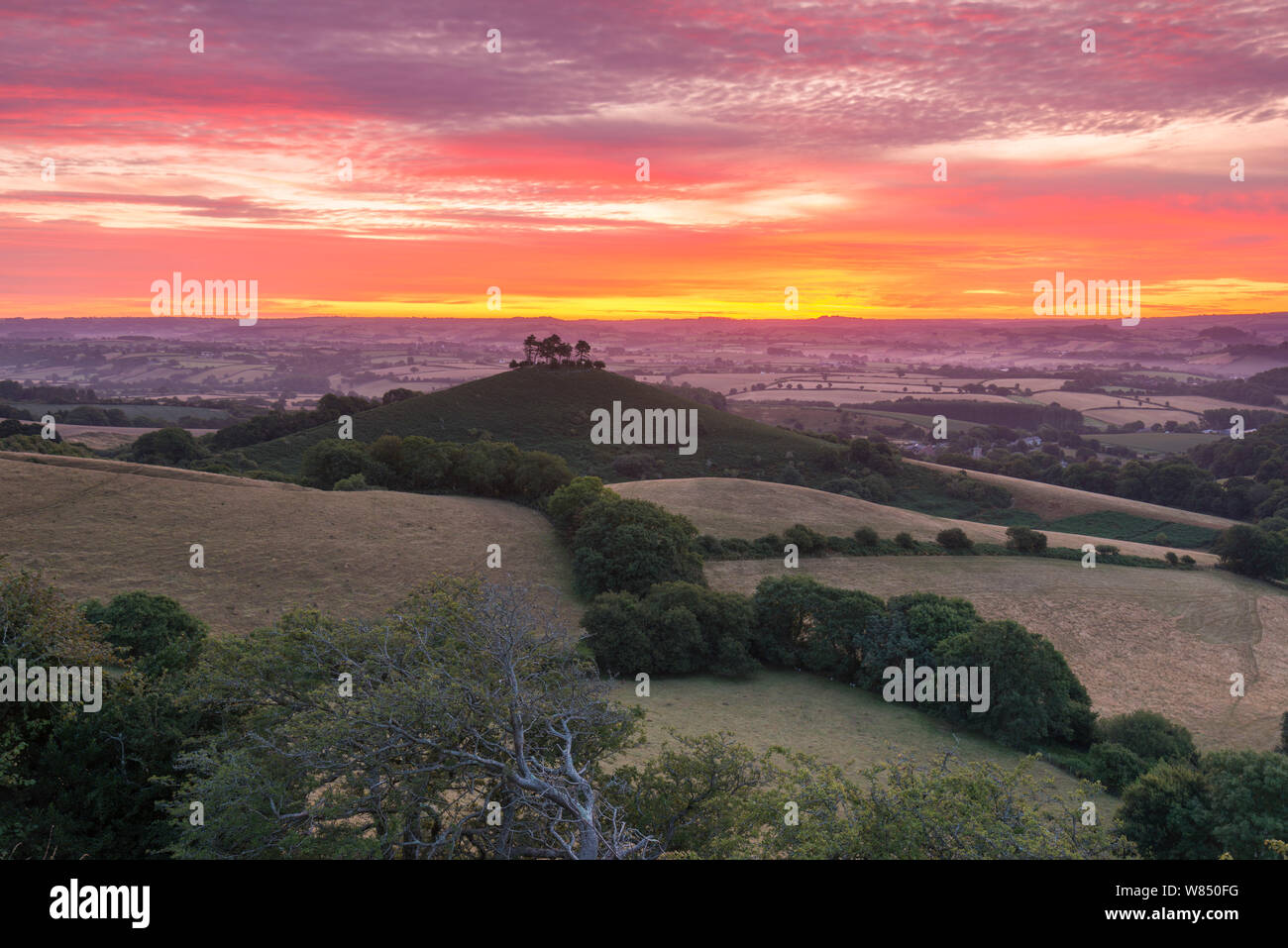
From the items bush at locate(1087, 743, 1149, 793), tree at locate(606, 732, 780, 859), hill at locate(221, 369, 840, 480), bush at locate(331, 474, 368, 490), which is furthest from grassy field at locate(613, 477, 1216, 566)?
tree at locate(606, 732, 780, 859)

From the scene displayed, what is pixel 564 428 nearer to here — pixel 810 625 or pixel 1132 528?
pixel 1132 528

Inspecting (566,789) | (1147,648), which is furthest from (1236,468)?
(566,789)

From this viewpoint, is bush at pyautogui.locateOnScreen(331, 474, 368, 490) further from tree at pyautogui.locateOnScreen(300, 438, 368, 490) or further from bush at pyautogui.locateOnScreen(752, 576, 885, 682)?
bush at pyautogui.locateOnScreen(752, 576, 885, 682)

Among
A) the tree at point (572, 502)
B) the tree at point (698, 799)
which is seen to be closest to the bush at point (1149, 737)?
the tree at point (698, 799)

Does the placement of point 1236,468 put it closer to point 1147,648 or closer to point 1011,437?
point 1011,437

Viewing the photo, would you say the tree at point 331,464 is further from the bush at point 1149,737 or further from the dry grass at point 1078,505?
the dry grass at point 1078,505
